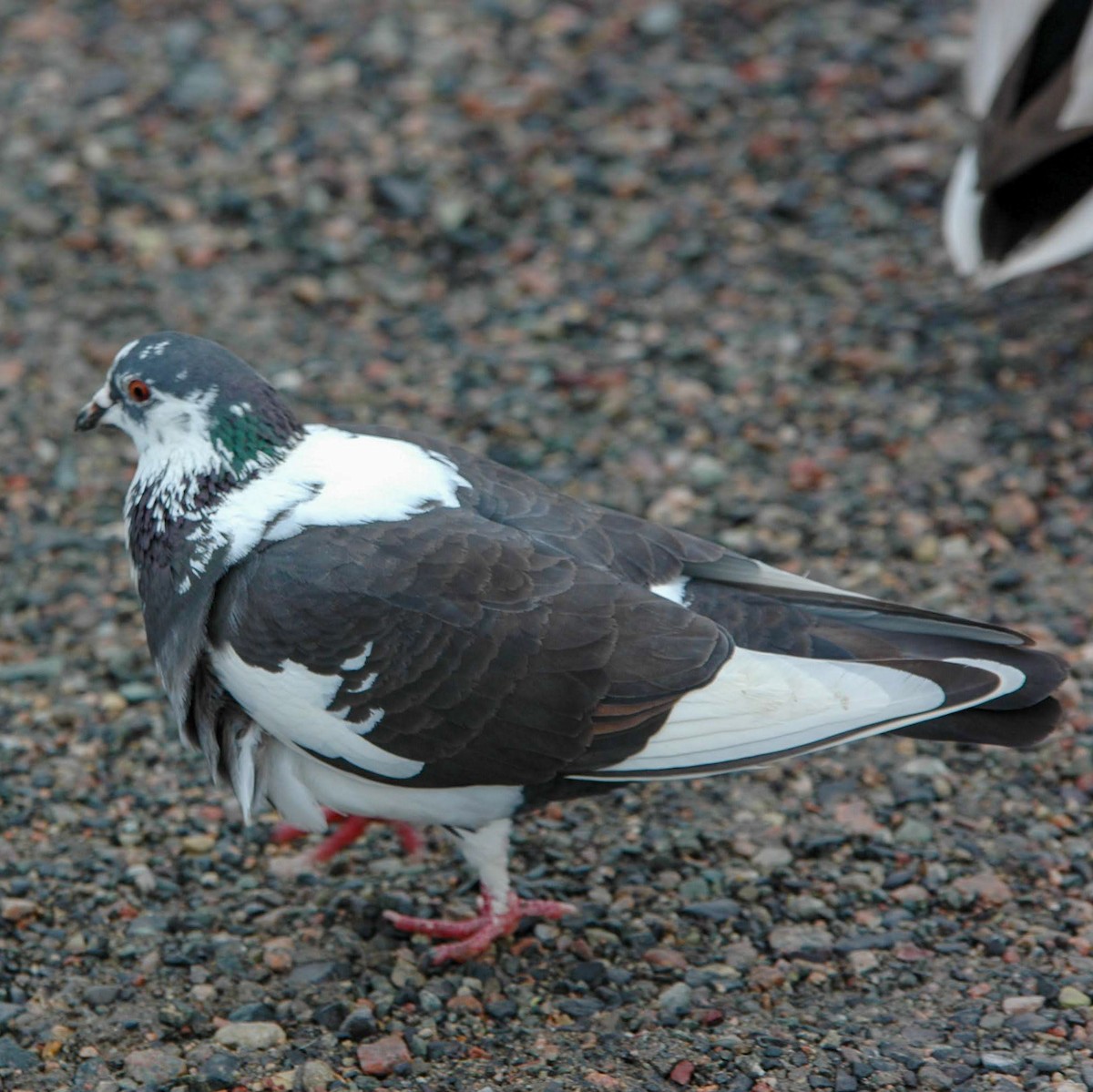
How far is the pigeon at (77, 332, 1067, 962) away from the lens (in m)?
3.71

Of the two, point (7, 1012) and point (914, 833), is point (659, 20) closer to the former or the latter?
point (914, 833)

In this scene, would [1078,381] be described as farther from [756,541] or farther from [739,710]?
[739,710]

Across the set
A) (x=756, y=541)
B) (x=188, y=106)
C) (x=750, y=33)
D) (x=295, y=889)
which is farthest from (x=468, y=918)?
(x=750, y=33)

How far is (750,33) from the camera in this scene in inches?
299

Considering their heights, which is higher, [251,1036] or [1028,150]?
[1028,150]

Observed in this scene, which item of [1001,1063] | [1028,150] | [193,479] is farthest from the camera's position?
[1028,150]

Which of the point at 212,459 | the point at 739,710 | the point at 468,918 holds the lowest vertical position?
the point at 468,918

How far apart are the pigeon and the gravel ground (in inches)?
21.0

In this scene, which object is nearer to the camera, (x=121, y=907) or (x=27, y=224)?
(x=121, y=907)

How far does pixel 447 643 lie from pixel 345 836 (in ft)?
3.45

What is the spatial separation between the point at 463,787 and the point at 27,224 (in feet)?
12.8

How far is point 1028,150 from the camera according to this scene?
568 cm

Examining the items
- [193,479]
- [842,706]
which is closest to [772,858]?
[842,706]

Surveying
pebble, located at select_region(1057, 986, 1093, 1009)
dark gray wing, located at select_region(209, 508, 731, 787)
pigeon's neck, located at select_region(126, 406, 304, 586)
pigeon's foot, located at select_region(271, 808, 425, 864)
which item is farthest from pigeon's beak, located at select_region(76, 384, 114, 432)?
pebble, located at select_region(1057, 986, 1093, 1009)
